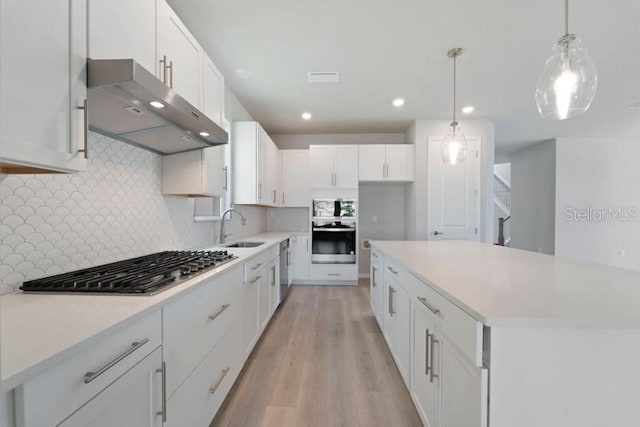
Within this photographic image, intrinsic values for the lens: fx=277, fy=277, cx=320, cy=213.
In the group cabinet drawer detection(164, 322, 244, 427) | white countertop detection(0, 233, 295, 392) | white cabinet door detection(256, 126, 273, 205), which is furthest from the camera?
white cabinet door detection(256, 126, 273, 205)

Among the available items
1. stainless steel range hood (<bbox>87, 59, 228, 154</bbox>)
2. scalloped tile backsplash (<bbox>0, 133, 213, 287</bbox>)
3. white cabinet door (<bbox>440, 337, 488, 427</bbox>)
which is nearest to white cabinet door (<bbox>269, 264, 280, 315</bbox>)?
scalloped tile backsplash (<bbox>0, 133, 213, 287</bbox>)

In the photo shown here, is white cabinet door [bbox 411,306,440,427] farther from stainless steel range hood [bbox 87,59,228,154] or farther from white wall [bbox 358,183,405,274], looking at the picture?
white wall [bbox 358,183,405,274]

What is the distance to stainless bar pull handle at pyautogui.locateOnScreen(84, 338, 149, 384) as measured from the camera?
70 cm

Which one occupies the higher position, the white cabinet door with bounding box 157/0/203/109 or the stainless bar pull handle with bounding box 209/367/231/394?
the white cabinet door with bounding box 157/0/203/109

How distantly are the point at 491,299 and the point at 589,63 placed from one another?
161 centimetres

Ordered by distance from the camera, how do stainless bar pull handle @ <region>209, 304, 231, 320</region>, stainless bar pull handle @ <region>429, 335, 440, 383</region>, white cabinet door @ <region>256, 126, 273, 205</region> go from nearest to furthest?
1. stainless bar pull handle @ <region>429, 335, 440, 383</region>
2. stainless bar pull handle @ <region>209, 304, 231, 320</region>
3. white cabinet door @ <region>256, 126, 273, 205</region>

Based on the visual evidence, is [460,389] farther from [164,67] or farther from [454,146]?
[454,146]

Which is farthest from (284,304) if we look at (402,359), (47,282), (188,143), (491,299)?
(491,299)

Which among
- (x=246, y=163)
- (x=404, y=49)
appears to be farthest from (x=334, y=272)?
(x=404, y=49)

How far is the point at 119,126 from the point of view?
4.79 feet

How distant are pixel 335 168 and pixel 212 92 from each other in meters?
2.72

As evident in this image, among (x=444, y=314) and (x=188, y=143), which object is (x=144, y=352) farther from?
(x=188, y=143)

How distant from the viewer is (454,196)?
4430 mm

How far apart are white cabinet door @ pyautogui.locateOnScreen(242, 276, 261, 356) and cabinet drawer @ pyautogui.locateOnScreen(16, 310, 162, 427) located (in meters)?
1.15
